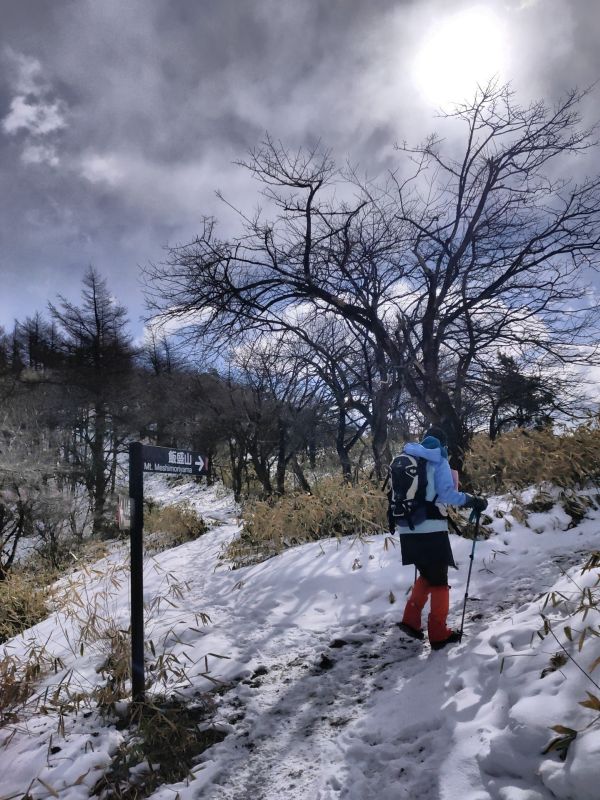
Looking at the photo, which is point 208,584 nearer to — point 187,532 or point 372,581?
point 372,581

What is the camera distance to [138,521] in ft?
10.5

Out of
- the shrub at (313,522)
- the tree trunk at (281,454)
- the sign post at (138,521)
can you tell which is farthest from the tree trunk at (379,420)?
the sign post at (138,521)

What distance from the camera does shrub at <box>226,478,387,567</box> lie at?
21.1ft

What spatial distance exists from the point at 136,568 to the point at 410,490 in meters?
2.17

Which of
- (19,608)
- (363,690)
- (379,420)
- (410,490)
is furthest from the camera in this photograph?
(379,420)

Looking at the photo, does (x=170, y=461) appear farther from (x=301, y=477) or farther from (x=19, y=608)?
(x=301, y=477)

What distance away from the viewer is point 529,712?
2.13m

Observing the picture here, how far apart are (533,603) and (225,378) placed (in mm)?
16699

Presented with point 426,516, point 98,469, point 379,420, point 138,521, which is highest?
point 379,420

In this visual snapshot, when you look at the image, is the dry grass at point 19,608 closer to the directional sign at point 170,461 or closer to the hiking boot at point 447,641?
the directional sign at point 170,461

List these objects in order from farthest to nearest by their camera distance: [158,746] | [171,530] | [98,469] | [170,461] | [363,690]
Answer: [98,469] → [171,530] → [170,461] → [363,690] → [158,746]

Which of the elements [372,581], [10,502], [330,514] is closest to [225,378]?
[10,502]

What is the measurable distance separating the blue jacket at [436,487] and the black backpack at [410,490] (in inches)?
1.5

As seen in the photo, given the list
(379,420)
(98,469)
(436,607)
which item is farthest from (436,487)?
(98,469)
